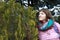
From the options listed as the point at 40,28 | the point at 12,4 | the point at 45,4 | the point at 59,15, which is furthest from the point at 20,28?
the point at 59,15

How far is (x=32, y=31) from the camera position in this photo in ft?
13.9

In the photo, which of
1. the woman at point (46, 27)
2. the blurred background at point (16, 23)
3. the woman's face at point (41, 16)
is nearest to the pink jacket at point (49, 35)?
the woman at point (46, 27)

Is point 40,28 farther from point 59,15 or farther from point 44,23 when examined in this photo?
point 59,15

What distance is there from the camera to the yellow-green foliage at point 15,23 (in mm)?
4121

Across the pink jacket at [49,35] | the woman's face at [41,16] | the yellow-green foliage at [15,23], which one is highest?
the yellow-green foliage at [15,23]

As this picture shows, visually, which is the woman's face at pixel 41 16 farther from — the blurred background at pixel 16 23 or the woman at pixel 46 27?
the blurred background at pixel 16 23

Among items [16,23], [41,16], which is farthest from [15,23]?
[41,16]

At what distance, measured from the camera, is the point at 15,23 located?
4.17m

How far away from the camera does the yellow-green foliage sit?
412 cm

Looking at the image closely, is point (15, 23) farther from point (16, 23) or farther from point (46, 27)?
point (46, 27)

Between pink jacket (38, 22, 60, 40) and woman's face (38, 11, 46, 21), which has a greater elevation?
woman's face (38, 11, 46, 21)

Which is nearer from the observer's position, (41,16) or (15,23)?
(15,23)

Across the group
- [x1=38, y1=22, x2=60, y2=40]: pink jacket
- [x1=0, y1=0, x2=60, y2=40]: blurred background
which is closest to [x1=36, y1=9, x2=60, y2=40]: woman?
[x1=38, y1=22, x2=60, y2=40]: pink jacket

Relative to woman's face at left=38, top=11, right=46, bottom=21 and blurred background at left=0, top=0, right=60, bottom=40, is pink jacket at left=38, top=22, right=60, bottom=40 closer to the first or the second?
woman's face at left=38, top=11, right=46, bottom=21
